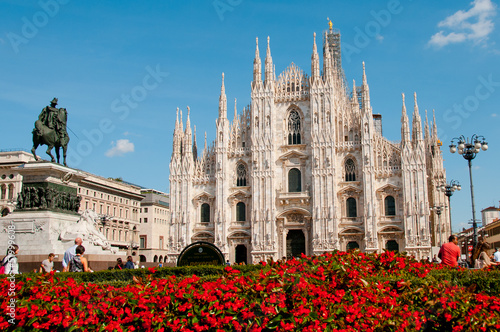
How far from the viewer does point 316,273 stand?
9.18 metres

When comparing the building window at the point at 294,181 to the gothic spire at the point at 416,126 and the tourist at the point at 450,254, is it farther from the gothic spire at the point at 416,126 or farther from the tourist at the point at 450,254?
the tourist at the point at 450,254

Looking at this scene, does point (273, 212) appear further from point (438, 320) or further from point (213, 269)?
point (438, 320)

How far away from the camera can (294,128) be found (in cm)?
4941

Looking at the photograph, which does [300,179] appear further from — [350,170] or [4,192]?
[4,192]

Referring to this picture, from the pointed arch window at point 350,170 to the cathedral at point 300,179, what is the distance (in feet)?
0.31

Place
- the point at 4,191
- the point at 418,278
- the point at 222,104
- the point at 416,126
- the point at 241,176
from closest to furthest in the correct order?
the point at 418,278 → the point at 416,126 → the point at 241,176 → the point at 222,104 → the point at 4,191

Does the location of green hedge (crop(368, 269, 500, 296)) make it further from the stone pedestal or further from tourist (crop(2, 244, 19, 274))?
the stone pedestal

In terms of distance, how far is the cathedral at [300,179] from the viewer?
1783 inches

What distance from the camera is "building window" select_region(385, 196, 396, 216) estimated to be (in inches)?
1805

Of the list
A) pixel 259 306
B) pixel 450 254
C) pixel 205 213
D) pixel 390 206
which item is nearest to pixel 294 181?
pixel 390 206

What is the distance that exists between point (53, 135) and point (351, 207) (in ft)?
109

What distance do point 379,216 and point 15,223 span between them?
114 ft

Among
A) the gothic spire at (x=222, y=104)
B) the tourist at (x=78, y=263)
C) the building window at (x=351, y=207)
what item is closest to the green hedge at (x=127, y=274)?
the tourist at (x=78, y=263)

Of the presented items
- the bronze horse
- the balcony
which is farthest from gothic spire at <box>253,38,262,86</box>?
the bronze horse
